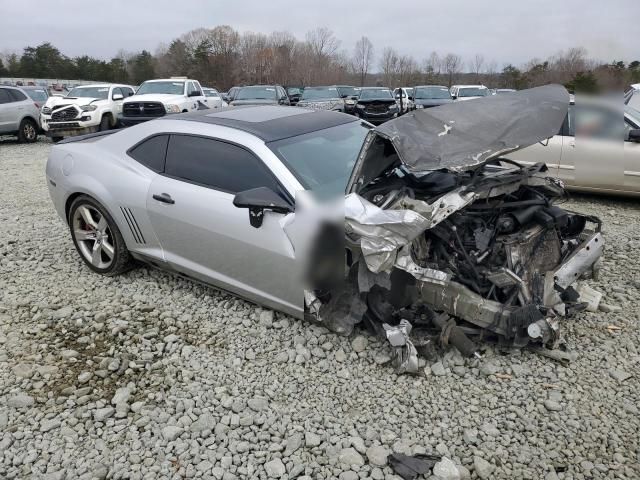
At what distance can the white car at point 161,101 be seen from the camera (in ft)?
44.0

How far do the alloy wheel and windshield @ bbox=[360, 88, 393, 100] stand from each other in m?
13.2

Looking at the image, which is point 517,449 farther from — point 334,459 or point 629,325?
point 629,325

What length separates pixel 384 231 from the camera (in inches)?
111

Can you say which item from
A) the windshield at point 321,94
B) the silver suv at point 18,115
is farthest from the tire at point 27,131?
the windshield at point 321,94

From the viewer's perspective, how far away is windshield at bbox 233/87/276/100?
1584cm

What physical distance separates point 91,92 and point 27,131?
7.28 feet

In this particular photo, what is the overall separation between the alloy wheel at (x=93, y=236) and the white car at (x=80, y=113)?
10579mm

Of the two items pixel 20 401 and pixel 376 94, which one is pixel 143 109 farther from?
pixel 20 401

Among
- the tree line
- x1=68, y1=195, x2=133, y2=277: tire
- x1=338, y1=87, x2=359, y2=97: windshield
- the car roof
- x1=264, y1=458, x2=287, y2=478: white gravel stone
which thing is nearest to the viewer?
x1=264, y1=458, x2=287, y2=478: white gravel stone

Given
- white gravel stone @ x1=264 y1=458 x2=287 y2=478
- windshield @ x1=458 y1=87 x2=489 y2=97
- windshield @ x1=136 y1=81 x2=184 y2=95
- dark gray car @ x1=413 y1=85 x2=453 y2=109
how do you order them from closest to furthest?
white gravel stone @ x1=264 y1=458 x2=287 y2=478 < windshield @ x1=136 y1=81 x2=184 y2=95 < dark gray car @ x1=413 y1=85 x2=453 y2=109 < windshield @ x1=458 y1=87 x2=489 y2=97

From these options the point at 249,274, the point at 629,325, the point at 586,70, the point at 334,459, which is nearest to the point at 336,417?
the point at 334,459

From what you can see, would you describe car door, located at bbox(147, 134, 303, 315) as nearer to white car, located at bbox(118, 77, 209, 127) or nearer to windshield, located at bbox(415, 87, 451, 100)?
white car, located at bbox(118, 77, 209, 127)

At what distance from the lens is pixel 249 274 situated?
3381 millimetres

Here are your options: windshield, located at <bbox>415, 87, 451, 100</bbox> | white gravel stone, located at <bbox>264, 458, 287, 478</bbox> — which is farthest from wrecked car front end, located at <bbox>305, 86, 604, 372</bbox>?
windshield, located at <bbox>415, 87, 451, 100</bbox>
